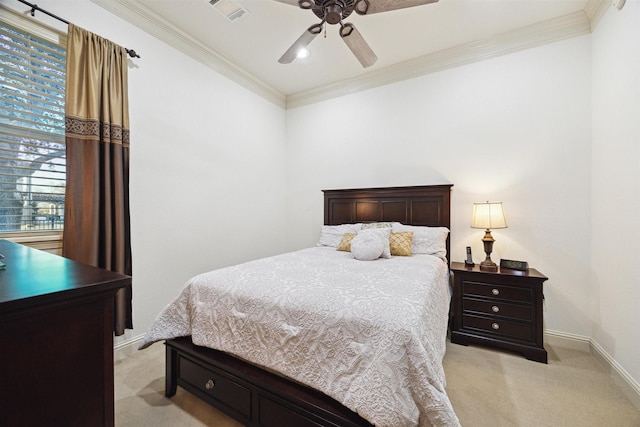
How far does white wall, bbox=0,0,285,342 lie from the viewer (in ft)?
7.77

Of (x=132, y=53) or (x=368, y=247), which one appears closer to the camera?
(x=132, y=53)

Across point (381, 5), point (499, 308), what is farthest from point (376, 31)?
point (499, 308)

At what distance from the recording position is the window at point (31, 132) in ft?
5.86

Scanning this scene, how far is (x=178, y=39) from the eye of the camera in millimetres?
2721

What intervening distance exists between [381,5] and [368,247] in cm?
186

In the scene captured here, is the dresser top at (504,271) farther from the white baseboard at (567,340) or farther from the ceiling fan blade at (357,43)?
the ceiling fan blade at (357,43)

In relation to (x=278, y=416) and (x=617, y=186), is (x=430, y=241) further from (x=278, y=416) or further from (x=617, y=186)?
(x=278, y=416)

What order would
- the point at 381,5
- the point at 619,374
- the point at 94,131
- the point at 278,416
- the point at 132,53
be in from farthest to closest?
the point at 132,53, the point at 94,131, the point at 619,374, the point at 381,5, the point at 278,416

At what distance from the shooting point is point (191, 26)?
266cm

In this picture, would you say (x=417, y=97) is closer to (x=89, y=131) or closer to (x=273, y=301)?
(x=273, y=301)

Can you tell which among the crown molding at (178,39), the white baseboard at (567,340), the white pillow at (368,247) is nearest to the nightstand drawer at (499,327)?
the white baseboard at (567,340)

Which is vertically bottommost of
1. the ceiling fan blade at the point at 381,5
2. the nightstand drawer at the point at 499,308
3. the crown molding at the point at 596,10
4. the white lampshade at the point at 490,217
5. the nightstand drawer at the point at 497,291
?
the nightstand drawer at the point at 499,308

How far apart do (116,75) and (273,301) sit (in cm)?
228

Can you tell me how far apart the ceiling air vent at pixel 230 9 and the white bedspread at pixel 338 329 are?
2.35m
